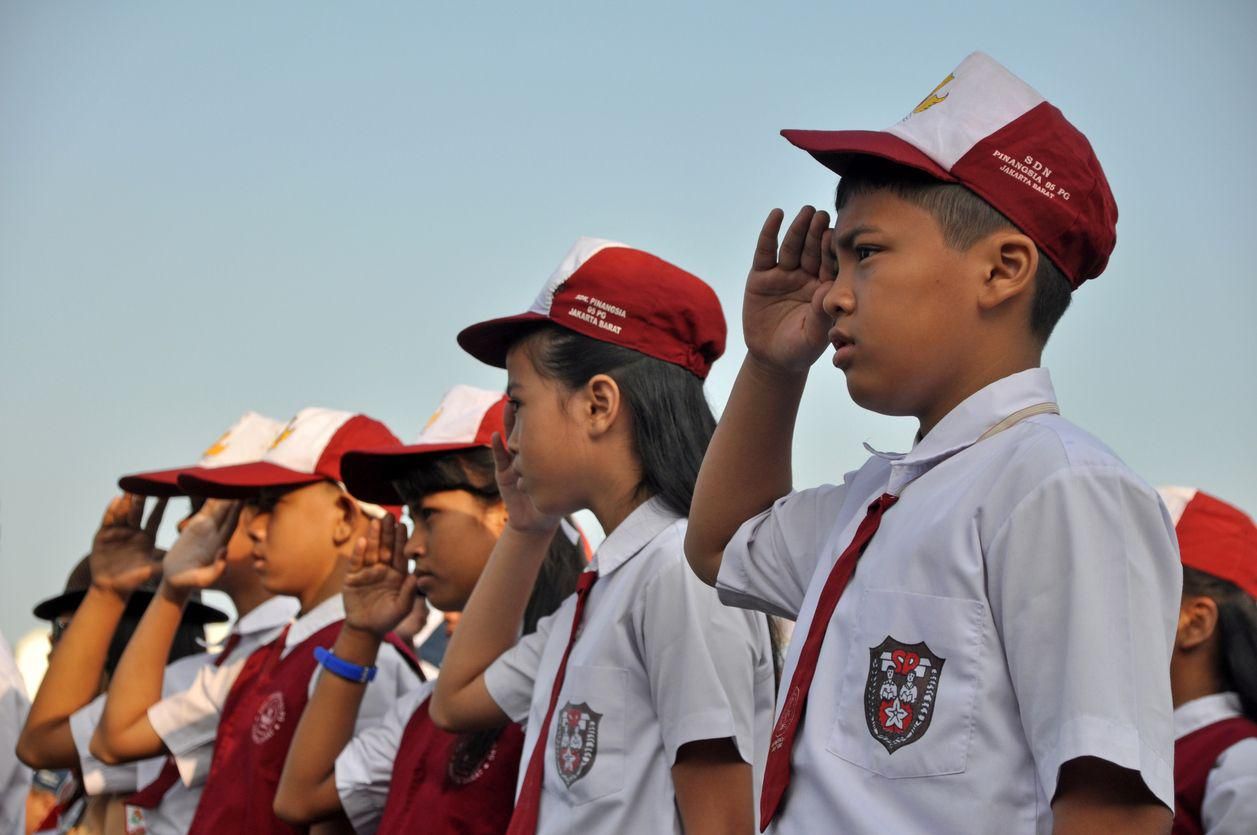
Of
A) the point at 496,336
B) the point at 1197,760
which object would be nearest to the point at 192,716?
the point at 496,336

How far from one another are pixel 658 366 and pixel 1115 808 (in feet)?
5.43

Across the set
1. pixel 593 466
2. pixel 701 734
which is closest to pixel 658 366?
pixel 593 466

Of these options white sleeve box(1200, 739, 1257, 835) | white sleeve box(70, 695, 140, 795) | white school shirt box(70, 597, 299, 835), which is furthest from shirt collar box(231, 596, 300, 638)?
white sleeve box(1200, 739, 1257, 835)

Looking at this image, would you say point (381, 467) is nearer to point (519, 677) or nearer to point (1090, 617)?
point (519, 677)

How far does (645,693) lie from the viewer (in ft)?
8.68

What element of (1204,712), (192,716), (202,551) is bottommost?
(192,716)

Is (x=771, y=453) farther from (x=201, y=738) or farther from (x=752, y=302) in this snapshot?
(x=201, y=738)

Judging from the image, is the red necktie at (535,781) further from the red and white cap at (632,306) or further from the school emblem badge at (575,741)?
the red and white cap at (632,306)

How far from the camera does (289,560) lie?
461cm

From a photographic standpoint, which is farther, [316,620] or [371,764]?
[316,620]

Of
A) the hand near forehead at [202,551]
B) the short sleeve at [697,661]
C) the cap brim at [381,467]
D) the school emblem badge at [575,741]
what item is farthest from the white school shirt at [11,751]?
the short sleeve at [697,661]

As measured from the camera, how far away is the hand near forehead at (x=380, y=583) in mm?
3848

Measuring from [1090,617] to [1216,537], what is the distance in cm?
240

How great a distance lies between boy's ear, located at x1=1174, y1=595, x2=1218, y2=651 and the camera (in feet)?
11.8
